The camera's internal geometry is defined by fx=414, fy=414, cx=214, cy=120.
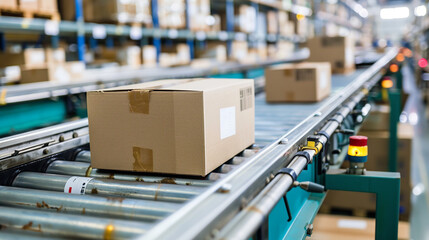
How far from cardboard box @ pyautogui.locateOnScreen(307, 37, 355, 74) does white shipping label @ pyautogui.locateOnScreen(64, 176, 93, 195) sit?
4.03 meters

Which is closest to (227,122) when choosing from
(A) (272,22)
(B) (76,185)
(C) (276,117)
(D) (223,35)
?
(B) (76,185)

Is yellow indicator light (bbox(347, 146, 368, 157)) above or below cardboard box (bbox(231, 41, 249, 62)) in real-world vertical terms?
below

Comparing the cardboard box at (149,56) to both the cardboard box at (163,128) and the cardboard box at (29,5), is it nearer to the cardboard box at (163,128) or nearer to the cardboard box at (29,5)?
the cardboard box at (29,5)

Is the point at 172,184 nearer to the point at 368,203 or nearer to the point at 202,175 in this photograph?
the point at 202,175

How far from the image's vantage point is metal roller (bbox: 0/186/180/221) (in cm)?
103

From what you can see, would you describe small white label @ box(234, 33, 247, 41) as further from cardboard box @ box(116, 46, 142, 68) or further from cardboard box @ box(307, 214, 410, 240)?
cardboard box @ box(307, 214, 410, 240)

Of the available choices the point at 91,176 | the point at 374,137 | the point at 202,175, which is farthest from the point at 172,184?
the point at 374,137

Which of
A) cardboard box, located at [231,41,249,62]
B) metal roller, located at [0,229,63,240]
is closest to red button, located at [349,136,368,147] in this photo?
metal roller, located at [0,229,63,240]

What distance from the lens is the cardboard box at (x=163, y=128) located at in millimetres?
1204

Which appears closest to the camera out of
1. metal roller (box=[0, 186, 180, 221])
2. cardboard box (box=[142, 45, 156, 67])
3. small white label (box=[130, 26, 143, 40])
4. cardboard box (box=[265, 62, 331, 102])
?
metal roller (box=[0, 186, 180, 221])

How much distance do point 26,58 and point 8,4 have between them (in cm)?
58

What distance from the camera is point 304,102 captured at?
2820 millimetres

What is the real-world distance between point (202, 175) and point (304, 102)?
5.72ft

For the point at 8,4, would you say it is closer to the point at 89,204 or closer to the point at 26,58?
the point at 26,58
